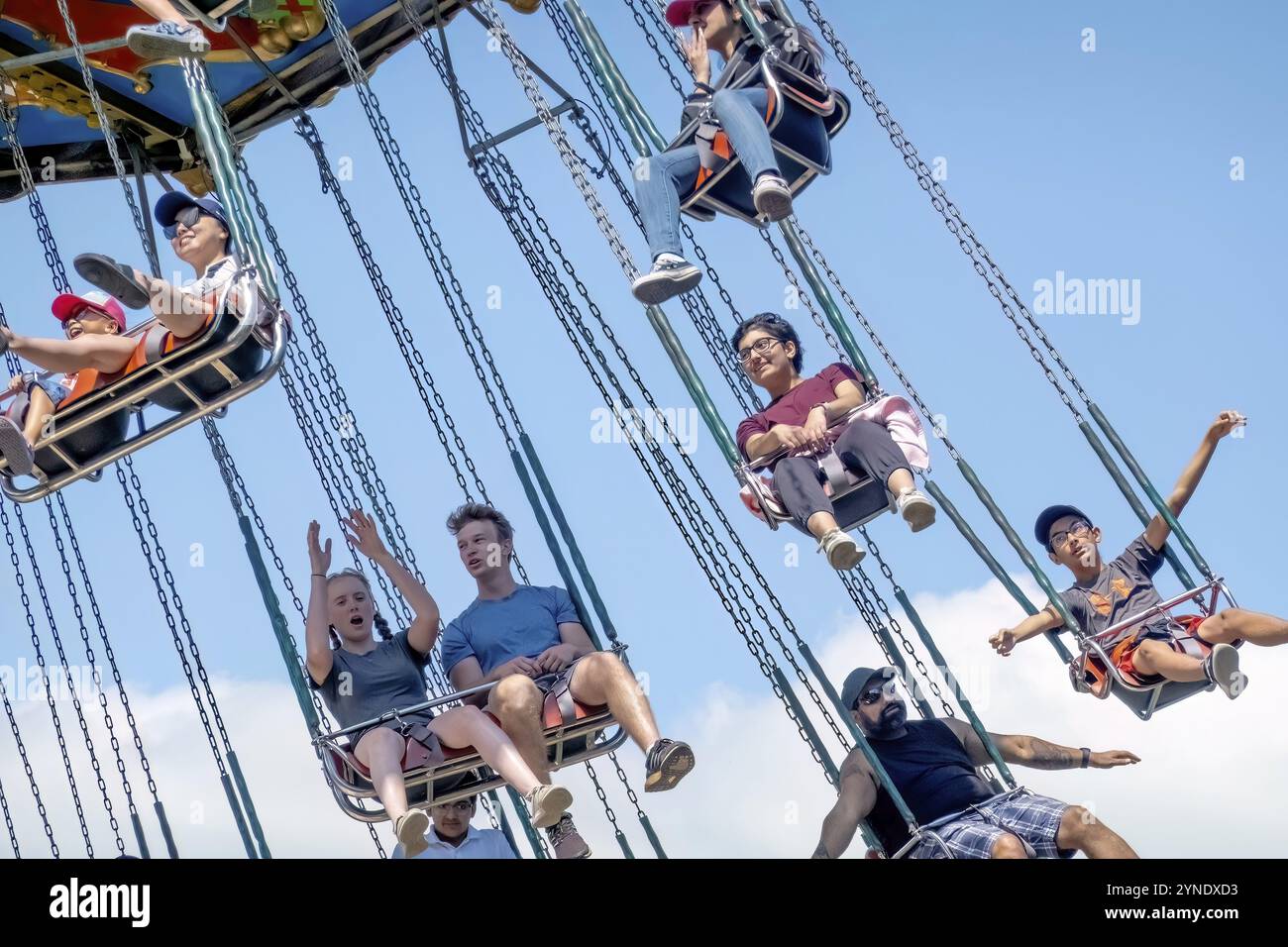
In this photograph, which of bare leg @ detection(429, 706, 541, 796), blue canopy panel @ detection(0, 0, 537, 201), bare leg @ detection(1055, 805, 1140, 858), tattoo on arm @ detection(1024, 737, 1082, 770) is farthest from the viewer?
blue canopy panel @ detection(0, 0, 537, 201)

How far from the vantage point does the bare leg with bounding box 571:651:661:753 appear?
233 inches

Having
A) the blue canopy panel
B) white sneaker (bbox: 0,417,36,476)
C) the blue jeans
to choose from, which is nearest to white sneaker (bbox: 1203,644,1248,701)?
the blue jeans

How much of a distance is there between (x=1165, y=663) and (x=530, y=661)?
2330mm

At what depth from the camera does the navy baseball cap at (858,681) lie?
6785 millimetres

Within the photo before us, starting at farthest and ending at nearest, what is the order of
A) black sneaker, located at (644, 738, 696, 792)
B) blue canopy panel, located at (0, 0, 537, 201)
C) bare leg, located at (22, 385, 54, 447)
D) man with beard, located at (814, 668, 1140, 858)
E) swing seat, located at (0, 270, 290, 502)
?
blue canopy panel, located at (0, 0, 537, 201)
bare leg, located at (22, 385, 54, 447)
swing seat, located at (0, 270, 290, 502)
man with beard, located at (814, 668, 1140, 858)
black sneaker, located at (644, 738, 696, 792)

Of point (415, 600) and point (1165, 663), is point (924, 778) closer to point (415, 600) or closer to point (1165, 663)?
point (1165, 663)

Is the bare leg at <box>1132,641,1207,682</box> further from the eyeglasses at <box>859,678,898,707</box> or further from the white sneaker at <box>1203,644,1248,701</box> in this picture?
the eyeglasses at <box>859,678,898,707</box>

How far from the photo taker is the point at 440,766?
640 centimetres

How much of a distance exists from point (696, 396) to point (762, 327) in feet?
1.24

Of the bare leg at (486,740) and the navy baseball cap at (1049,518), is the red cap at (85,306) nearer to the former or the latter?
Result: the bare leg at (486,740)

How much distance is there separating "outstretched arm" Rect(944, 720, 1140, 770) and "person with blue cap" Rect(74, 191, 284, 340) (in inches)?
116

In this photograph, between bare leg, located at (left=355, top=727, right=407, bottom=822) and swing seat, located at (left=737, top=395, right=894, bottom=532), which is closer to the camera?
bare leg, located at (left=355, top=727, right=407, bottom=822)

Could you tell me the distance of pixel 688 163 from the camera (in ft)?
23.7
